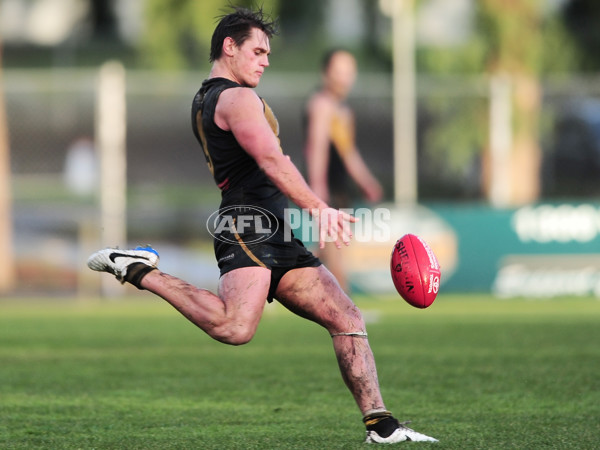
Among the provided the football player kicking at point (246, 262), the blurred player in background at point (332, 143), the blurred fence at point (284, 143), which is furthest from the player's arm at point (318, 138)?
the blurred fence at point (284, 143)

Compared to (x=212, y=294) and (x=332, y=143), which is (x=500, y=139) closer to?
(x=332, y=143)

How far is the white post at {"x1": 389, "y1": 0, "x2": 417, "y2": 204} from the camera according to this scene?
1745cm

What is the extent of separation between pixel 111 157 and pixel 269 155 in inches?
459

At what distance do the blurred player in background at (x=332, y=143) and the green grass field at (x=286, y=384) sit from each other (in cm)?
136

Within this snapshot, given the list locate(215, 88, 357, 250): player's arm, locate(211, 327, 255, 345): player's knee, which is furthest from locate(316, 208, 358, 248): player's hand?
locate(211, 327, 255, 345): player's knee

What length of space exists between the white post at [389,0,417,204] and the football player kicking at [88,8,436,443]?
11.3m

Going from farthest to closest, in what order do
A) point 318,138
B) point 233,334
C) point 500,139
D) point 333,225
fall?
point 500,139
point 318,138
point 233,334
point 333,225

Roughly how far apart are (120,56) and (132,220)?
26.6 meters

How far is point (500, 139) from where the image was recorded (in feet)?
58.6

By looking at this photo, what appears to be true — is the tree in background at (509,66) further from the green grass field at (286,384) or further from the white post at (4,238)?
the white post at (4,238)

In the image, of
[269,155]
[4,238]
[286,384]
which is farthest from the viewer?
[4,238]

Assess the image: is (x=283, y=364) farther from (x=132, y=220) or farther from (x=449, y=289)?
(x=132, y=220)

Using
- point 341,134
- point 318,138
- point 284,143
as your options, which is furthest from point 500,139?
point 284,143

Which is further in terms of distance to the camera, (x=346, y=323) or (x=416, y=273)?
(x=416, y=273)
